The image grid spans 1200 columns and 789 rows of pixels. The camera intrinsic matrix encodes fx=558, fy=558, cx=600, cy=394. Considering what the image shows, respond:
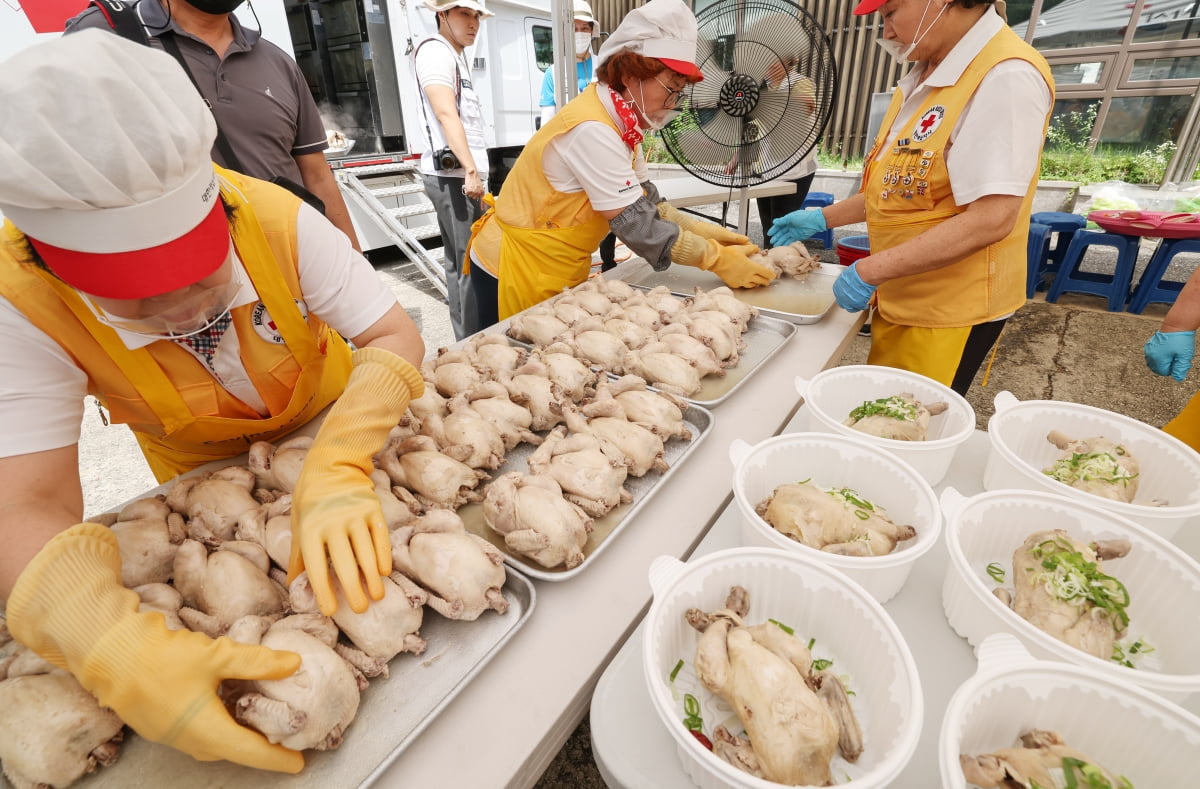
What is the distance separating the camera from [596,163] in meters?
2.88

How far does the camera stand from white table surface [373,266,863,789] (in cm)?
106

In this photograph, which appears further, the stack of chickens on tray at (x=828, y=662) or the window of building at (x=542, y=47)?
the window of building at (x=542, y=47)

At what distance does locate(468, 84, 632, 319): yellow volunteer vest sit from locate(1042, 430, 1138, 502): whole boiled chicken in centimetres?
244

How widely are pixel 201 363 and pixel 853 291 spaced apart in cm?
258

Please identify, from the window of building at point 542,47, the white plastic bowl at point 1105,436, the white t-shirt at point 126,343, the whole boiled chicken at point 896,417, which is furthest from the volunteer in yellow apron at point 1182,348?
the window of building at point 542,47

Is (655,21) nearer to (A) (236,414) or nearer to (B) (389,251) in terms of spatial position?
(A) (236,414)

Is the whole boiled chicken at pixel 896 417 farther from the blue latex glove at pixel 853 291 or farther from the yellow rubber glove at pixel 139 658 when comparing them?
the yellow rubber glove at pixel 139 658

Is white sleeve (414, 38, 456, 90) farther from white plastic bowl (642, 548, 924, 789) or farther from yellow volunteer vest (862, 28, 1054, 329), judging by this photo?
white plastic bowl (642, 548, 924, 789)

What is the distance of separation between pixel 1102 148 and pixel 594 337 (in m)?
10.4

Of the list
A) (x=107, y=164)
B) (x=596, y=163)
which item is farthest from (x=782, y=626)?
(x=596, y=163)

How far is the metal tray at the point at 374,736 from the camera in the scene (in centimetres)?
104

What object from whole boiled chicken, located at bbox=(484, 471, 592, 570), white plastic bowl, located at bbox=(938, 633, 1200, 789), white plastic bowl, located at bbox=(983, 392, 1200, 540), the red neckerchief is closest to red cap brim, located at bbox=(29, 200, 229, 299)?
whole boiled chicken, located at bbox=(484, 471, 592, 570)

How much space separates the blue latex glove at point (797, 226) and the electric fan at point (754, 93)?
11.8 inches

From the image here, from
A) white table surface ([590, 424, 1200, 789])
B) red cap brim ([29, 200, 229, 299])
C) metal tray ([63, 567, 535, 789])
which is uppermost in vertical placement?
red cap brim ([29, 200, 229, 299])
